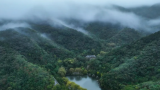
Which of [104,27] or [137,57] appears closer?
[137,57]

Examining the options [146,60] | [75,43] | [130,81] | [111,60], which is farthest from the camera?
[75,43]

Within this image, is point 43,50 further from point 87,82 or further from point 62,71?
point 87,82

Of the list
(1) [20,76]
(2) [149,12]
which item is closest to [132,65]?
(1) [20,76]

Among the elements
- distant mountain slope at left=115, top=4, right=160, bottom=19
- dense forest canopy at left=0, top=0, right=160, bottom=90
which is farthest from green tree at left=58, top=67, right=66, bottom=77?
distant mountain slope at left=115, top=4, right=160, bottom=19

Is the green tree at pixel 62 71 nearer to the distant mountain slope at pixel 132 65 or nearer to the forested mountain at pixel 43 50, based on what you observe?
the forested mountain at pixel 43 50

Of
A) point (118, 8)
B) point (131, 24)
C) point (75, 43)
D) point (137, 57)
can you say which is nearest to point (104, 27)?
point (131, 24)

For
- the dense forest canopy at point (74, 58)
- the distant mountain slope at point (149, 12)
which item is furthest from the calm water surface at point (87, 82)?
the distant mountain slope at point (149, 12)

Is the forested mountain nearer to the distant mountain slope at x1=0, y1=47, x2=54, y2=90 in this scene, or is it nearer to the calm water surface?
the distant mountain slope at x1=0, y1=47, x2=54, y2=90

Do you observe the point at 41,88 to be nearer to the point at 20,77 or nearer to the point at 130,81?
the point at 20,77
